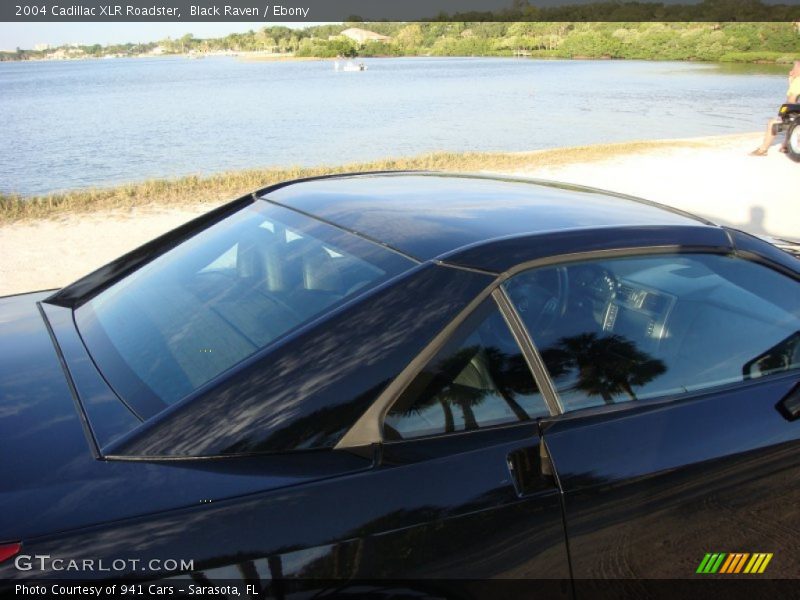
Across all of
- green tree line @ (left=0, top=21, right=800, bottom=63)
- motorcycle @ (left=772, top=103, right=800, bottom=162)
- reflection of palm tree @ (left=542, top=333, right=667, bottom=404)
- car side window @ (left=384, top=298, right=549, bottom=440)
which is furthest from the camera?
green tree line @ (left=0, top=21, right=800, bottom=63)

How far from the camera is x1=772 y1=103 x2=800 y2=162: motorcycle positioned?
1518 centimetres

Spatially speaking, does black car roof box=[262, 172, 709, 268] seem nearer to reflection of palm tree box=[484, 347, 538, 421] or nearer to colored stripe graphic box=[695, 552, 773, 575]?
reflection of palm tree box=[484, 347, 538, 421]

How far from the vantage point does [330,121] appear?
29.1 m

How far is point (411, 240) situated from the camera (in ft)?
6.93

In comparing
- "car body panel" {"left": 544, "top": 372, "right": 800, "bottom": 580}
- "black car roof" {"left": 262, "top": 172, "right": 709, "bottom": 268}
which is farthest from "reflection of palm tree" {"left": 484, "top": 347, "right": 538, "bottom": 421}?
"black car roof" {"left": 262, "top": 172, "right": 709, "bottom": 268}

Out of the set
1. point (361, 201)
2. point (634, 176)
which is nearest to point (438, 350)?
point (361, 201)

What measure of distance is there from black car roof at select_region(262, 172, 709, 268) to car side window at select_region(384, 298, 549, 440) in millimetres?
241

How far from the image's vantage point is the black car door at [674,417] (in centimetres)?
188

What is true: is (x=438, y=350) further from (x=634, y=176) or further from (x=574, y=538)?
(x=634, y=176)

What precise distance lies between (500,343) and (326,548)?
681 millimetres

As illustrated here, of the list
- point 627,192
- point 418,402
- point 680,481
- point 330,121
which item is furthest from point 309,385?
point 330,121

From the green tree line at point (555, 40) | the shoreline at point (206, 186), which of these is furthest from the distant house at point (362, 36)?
the shoreline at point (206, 186)

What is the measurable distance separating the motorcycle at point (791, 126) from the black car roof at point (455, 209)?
46.9 feet

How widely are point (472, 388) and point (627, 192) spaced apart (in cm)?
1042
